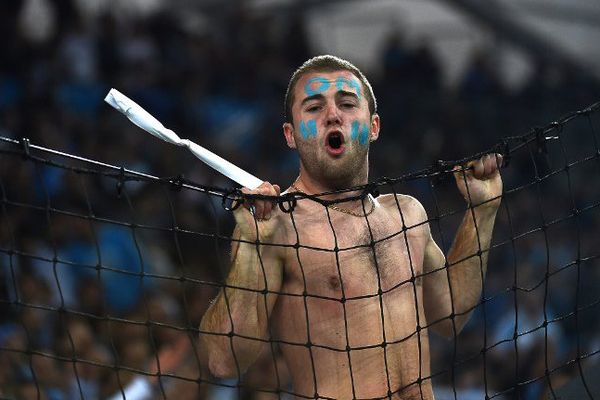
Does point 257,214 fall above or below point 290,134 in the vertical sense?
below

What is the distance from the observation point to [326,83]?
366 centimetres

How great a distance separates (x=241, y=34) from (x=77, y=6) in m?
1.65

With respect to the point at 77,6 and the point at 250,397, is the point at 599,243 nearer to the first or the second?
the point at 250,397

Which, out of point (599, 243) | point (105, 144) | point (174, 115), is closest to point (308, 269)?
point (105, 144)

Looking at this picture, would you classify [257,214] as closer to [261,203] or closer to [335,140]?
[261,203]

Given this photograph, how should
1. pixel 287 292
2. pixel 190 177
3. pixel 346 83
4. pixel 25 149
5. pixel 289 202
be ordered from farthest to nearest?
pixel 190 177 → pixel 346 83 → pixel 287 292 → pixel 289 202 → pixel 25 149

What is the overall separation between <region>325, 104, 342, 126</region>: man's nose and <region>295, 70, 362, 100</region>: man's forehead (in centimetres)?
6

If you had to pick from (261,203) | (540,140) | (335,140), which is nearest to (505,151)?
(540,140)

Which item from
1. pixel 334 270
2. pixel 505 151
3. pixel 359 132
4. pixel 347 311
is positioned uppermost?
pixel 359 132

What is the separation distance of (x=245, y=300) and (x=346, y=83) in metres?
0.69

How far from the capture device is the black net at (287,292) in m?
3.52

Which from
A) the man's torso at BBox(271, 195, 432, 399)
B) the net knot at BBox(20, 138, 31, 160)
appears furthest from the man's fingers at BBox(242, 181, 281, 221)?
the net knot at BBox(20, 138, 31, 160)

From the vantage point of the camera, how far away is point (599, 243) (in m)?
8.07

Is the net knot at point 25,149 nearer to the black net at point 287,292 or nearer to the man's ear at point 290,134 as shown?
the black net at point 287,292
